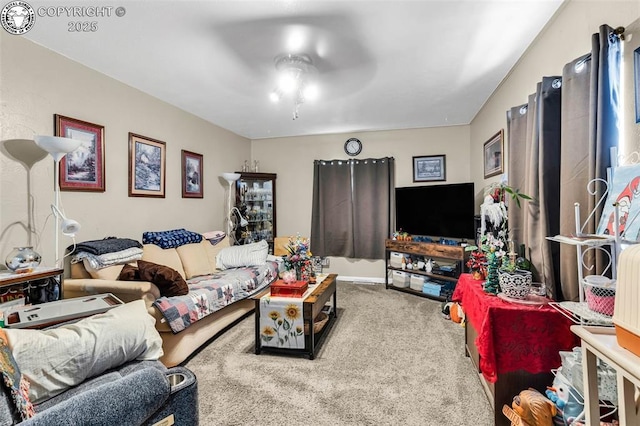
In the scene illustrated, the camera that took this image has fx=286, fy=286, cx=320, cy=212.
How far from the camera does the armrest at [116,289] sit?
7.14 ft

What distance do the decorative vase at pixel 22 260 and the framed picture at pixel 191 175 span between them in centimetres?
188

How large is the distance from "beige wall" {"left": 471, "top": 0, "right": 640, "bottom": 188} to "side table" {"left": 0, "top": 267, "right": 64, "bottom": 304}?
11.5ft

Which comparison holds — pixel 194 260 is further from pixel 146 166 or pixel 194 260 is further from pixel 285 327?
pixel 285 327

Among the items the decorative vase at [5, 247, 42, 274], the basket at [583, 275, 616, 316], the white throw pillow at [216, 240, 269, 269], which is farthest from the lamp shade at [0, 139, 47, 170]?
the basket at [583, 275, 616, 316]

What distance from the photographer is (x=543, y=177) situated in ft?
5.76

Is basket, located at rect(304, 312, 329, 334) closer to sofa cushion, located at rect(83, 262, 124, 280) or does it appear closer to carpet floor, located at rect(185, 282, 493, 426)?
carpet floor, located at rect(185, 282, 493, 426)

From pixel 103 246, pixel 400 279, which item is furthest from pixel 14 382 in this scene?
pixel 400 279

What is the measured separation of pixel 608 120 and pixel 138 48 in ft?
9.99

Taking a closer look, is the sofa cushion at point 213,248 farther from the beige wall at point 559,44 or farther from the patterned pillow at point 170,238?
the beige wall at point 559,44

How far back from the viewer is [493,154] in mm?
3227

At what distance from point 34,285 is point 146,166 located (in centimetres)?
158

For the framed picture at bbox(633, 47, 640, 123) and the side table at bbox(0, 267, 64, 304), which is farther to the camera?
the side table at bbox(0, 267, 64, 304)

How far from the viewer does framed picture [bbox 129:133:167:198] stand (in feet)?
9.99

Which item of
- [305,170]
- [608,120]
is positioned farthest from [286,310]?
[305,170]
